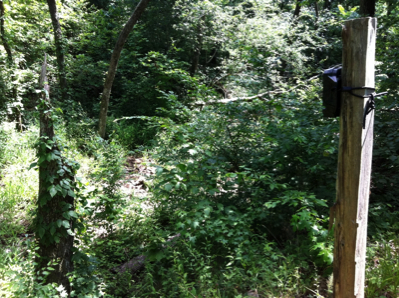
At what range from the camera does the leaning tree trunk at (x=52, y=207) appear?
321 centimetres

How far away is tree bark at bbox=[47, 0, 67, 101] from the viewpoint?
873 centimetres

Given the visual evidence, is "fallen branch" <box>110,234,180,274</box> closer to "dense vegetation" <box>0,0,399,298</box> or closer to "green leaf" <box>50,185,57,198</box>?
"dense vegetation" <box>0,0,399,298</box>

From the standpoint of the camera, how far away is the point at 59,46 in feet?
29.7

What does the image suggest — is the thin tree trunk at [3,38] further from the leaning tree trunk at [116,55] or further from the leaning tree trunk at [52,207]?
the leaning tree trunk at [52,207]

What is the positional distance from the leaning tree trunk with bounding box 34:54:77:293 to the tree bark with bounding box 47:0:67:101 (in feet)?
21.6

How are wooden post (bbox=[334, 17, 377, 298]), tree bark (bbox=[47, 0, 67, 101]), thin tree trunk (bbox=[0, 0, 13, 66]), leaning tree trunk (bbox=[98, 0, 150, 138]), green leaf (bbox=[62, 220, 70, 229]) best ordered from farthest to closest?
tree bark (bbox=[47, 0, 67, 101])
thin tree trunk (bbox=[0, 0, 13, 66])
leaning tree trunk (bbox=[98, 0, 150, 138])
green leaf (bbox=[62, 220, 70, 229])
wooden post (bbox=[334, 17, 377, 298])

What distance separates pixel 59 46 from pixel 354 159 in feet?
30.3

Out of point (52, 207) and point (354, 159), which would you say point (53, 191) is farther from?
point (354, 159)

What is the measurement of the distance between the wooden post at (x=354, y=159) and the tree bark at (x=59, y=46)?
885 cm

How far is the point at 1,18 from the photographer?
8398 mm

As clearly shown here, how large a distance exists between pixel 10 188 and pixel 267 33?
5.54 m

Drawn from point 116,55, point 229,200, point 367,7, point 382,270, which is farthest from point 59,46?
point 382,270

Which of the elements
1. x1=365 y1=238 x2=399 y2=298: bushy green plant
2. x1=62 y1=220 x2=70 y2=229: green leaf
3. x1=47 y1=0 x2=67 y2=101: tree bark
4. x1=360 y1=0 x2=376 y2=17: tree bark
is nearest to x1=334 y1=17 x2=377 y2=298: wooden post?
x1=365 y1=238 x2=399 y2=298: bushy green plant

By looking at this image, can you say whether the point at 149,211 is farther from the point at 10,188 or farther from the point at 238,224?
the point at 10,188
